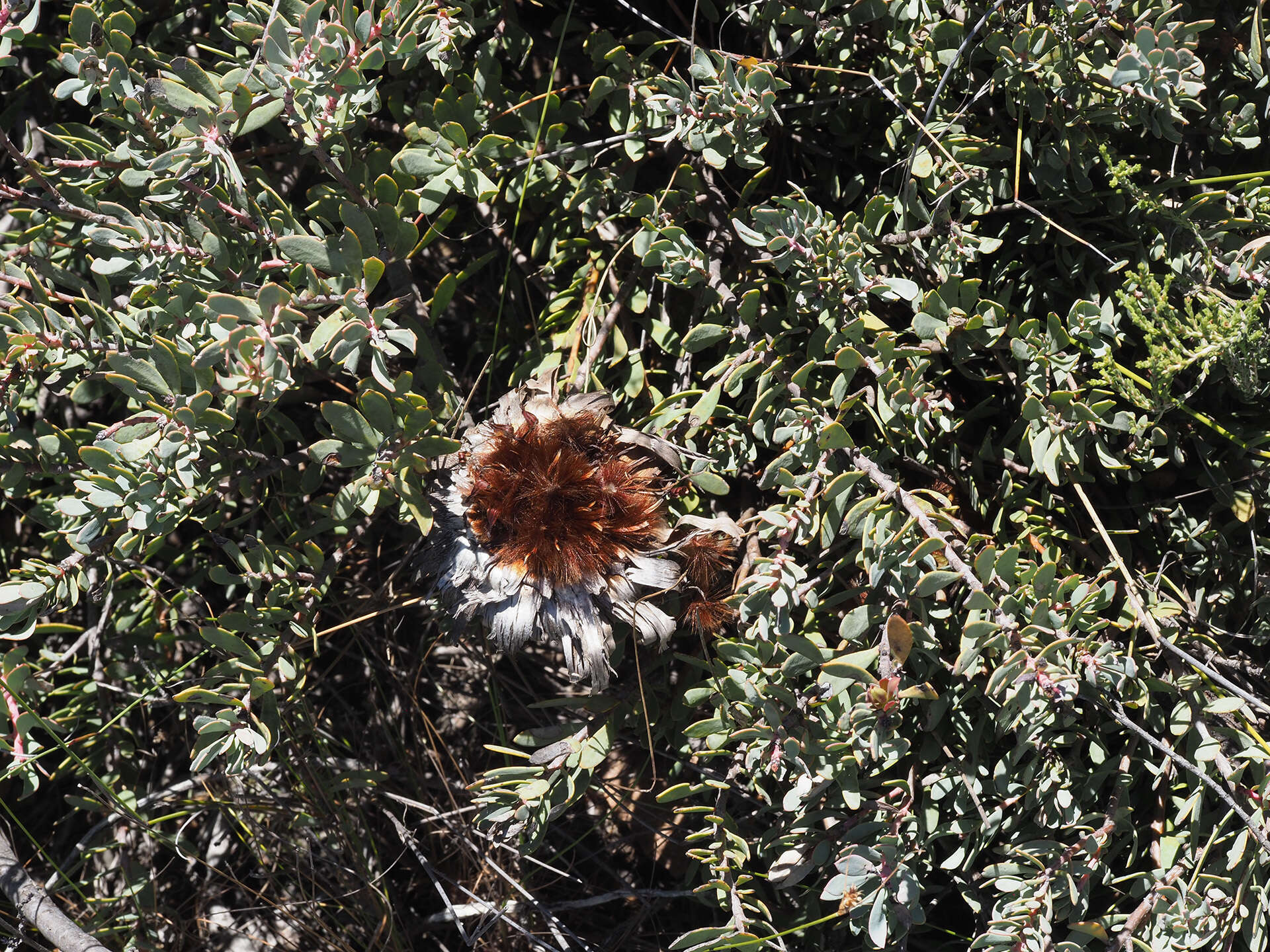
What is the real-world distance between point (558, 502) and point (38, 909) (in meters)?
1.37

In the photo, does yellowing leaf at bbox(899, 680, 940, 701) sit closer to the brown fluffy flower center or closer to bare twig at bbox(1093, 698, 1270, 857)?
bare twig at bbox(1093, 698, 1270, 857)

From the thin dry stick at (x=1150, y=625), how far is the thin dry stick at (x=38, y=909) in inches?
79.3

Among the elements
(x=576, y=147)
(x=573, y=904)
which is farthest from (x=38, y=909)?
(x=576, y=147)

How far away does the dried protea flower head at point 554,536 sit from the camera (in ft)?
5.53

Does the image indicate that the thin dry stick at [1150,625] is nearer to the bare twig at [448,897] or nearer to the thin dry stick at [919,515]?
the thin dry stick at [919,515]

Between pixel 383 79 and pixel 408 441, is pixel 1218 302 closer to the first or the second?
pixel 408 441

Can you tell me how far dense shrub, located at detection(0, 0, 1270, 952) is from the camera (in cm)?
160

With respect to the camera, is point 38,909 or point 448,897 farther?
point 448,897

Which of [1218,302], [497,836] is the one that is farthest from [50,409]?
[1218,302]

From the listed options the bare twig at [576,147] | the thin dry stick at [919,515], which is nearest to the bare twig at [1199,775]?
the thin dry stick at [919,515]

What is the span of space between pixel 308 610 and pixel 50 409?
3.42 feet

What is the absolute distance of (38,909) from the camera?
6.56ft

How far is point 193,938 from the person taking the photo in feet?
7.79

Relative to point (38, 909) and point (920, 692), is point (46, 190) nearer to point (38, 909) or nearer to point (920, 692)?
point (38, 909)
